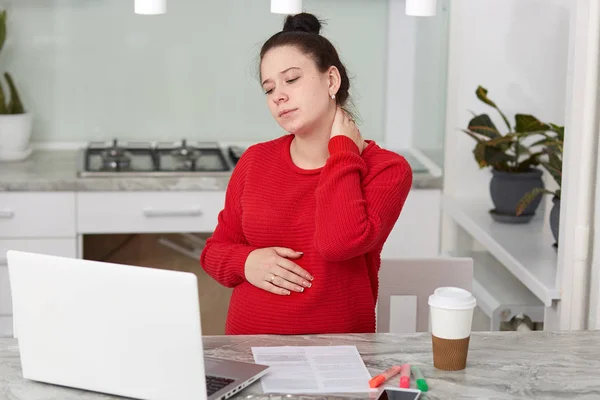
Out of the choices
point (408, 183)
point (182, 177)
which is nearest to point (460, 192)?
point (182, 177)

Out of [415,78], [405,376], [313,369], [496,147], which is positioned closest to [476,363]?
[405,376]

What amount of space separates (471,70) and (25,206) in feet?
5.34

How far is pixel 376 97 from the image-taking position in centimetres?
395

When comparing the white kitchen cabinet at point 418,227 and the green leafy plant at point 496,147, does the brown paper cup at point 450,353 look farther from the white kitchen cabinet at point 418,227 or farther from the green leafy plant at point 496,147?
the white kitchen cabinet at point 418,227

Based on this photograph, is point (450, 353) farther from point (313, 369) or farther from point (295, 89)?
point (295, 89)

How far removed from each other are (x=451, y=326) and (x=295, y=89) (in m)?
0.60

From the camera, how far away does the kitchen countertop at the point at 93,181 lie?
3271mm

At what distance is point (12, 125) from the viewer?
3564 mm

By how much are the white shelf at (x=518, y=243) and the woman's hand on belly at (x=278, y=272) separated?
2.68ft

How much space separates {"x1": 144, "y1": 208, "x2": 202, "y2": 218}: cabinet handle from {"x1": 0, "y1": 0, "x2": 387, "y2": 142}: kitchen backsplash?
2.08ft

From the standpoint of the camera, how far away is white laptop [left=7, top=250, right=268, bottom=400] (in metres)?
1.47

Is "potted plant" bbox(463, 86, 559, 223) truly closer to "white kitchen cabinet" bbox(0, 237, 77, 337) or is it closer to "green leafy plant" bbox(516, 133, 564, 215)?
"green leafy plant" bbox(516, 133, 564, 215)

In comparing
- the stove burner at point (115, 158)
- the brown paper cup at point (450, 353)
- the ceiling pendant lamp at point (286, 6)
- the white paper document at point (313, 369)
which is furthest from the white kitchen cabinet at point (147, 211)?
the brown paper cup at point (450, 353)

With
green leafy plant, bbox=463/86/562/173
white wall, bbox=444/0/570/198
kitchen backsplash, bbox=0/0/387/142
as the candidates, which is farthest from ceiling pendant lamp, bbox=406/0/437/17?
kitchen backsplash, bbox=0/0/387/142
